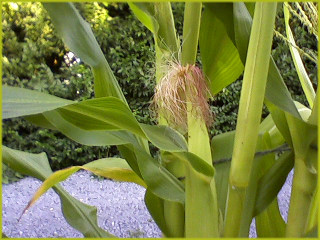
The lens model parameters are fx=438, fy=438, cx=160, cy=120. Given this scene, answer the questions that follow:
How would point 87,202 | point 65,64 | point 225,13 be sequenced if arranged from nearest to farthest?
point 225,13
point 87,202
point 65,64

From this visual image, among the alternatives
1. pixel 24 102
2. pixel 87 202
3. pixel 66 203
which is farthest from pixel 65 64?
pixel 24 102

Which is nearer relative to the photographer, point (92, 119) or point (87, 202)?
point (92, 119)

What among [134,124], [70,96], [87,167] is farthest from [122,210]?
[134,124]

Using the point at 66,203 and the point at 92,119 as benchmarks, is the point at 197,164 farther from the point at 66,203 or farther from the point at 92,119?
the point at 66,203

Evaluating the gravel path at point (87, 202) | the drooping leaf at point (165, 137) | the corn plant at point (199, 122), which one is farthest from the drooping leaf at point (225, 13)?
the gravel path at point (87, 202)

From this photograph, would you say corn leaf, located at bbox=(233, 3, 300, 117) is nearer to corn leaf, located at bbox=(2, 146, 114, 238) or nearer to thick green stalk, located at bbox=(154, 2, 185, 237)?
thick green stalk, located at bbox=(154, 2, 185, 237)

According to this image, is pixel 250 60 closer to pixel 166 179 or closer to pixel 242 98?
pixel 242 98

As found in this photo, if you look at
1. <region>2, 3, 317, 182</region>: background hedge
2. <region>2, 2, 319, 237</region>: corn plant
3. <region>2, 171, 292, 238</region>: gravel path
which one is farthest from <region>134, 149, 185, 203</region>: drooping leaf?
<region>2, 3, 317, 182</region>: background hedge
